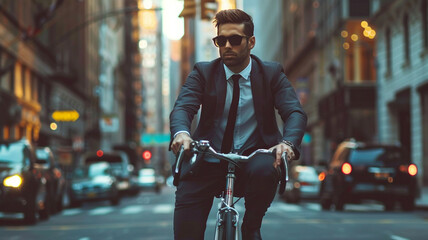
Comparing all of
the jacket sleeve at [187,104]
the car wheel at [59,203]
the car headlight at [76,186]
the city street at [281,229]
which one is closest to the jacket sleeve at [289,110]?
the jacket sleeve at [187,104]

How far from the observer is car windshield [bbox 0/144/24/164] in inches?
685

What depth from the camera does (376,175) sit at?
2006 centimetres

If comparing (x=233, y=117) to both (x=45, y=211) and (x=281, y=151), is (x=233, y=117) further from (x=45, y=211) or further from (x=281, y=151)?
(x=45, y=211)

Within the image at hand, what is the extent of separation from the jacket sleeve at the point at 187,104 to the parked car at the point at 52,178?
14.7 metres

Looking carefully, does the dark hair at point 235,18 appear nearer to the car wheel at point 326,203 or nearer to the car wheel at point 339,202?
the car wheel at point 339,202

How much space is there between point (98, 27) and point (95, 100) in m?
9.24

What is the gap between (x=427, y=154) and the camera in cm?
3166

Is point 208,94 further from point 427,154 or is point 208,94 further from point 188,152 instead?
point 427,154

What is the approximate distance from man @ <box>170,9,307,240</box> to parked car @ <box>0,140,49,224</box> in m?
12.0

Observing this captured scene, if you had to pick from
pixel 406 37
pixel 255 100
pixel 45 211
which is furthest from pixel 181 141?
pixel 406 37

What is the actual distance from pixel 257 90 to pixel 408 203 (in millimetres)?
16336

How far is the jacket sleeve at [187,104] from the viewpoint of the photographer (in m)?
4.74

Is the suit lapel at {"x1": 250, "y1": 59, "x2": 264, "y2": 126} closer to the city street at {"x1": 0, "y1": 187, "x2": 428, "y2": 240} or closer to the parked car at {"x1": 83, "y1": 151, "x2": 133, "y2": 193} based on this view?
the city street at {"x1": 0, "y1": 187, "x2": 428, "y2": 240}

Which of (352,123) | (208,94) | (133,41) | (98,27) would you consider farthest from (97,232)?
(133,41)
